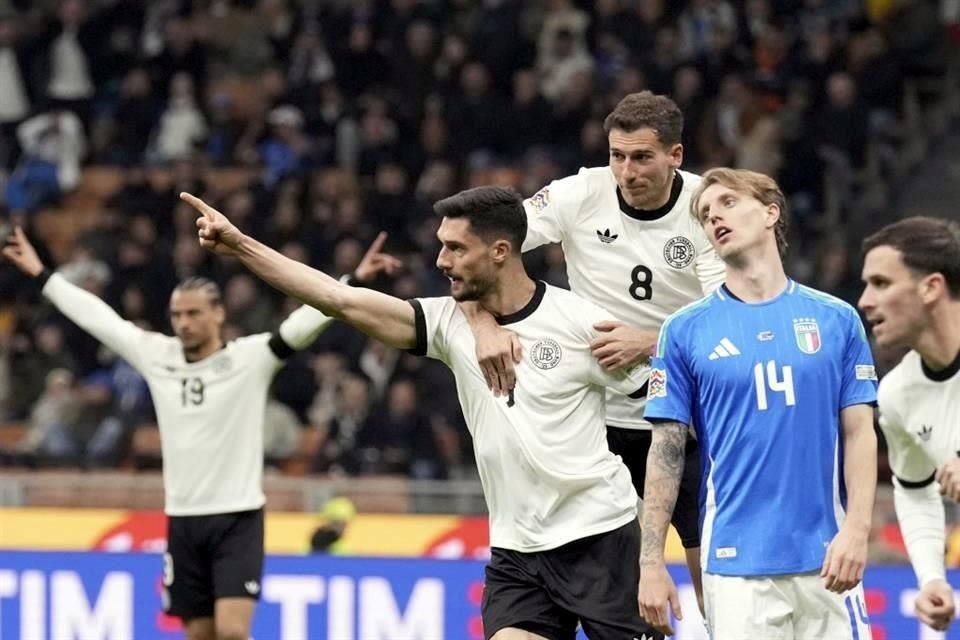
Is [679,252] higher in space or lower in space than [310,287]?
higher

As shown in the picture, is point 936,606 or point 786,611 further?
point 936,606

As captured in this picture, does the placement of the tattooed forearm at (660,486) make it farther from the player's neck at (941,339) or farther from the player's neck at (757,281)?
the player's neck at (941,339)

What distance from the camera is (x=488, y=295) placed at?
259 inches

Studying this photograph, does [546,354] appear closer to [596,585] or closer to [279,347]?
[596,585]

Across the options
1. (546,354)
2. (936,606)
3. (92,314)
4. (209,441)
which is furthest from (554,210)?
(92,314)

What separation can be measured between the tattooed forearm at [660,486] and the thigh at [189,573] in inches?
180

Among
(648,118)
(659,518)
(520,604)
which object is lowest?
(520,604)

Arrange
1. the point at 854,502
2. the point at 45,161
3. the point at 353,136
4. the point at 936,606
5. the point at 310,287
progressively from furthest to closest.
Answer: the point at 45,161
the point at 353,136
the point at 310,287
the point at 936,606
the point at 854,502

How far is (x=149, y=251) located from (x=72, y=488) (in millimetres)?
3881

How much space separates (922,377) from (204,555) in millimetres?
4770

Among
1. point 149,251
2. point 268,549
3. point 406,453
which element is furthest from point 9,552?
point 149,251

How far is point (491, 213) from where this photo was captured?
6480 mm

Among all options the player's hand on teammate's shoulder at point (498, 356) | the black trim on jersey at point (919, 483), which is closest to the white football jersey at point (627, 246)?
the player's hand on teammate's shoulder at point (498, 356)

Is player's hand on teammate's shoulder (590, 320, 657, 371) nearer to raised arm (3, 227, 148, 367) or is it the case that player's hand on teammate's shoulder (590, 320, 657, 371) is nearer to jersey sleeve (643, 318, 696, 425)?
jersey sleeve (643, 318, 696, 425)
